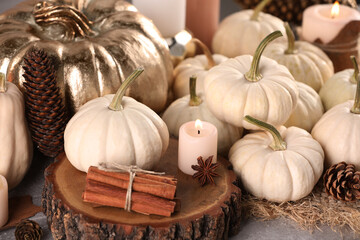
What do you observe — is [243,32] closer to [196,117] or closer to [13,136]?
[196,117]

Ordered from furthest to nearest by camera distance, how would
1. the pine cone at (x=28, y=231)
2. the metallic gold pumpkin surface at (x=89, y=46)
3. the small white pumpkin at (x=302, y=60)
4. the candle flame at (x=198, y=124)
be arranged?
the small white pumpkin at (x=302, y=60), the metallic gold pumpkin surface at (x=89, y=46), the candle flame at (x=198, y=124), the pine cone at (x=28, y=231)

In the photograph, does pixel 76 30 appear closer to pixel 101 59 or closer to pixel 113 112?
pixel 101 59

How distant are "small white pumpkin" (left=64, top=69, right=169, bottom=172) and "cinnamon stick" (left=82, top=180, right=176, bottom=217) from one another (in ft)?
0.32

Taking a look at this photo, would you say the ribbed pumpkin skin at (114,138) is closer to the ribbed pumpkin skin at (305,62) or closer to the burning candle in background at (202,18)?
the ribbed pumpkin skin at (305,62)

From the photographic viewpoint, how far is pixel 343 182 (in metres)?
1.40

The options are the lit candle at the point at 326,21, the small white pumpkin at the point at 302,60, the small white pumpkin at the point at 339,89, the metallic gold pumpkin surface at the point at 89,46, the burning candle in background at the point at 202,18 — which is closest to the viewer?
the metallic gold pumpkin surface at the point at 89,46

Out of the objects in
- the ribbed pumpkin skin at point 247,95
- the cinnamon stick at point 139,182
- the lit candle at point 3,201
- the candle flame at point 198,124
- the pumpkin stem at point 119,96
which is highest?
the pumpkin stem at point 119,96

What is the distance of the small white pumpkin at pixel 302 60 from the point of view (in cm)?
176

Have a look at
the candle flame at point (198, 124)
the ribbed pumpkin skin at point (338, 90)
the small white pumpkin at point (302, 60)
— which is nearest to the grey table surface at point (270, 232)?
the candle flame at point (198, 124)

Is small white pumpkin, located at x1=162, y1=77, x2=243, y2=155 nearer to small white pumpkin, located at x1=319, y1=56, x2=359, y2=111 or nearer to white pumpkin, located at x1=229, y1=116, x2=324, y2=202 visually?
white pumpkin, located at x1=229, y1=116, x2=324, y2=202

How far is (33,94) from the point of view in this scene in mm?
1445

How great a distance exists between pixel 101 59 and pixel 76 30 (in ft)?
0.45

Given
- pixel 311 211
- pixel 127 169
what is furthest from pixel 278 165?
pixel 127 169

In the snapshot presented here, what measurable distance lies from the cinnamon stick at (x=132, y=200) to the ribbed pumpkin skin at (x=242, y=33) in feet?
3.00
